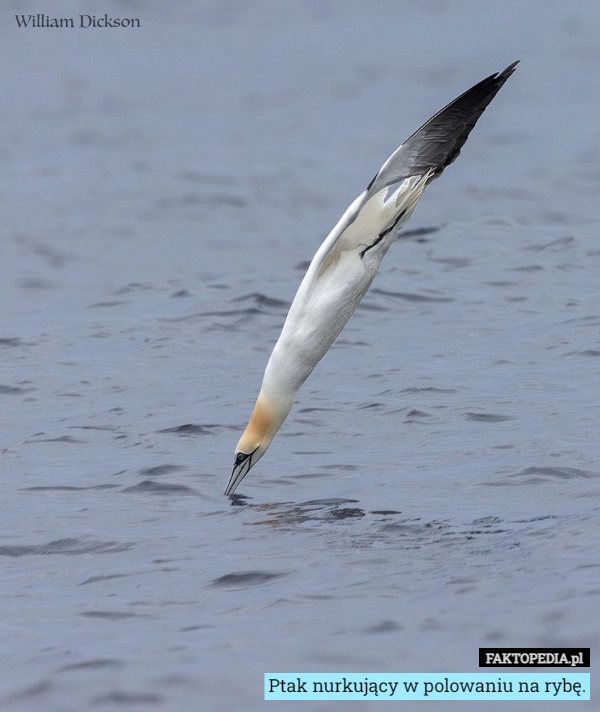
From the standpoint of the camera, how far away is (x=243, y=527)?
31.0 feet

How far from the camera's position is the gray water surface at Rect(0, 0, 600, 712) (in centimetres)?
733

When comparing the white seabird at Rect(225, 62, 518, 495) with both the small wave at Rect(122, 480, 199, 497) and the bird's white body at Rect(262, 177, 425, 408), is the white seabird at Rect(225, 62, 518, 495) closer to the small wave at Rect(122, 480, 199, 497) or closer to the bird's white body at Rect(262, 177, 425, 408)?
the bird's white body at Rect(262, 177, 425, 408)

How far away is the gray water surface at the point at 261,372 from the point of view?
7.33 m

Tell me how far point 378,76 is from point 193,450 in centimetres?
2103

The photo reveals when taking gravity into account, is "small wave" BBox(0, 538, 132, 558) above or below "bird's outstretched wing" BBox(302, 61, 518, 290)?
below

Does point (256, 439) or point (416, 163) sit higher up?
point (416, 163)

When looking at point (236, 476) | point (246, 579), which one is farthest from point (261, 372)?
point (246, 579)

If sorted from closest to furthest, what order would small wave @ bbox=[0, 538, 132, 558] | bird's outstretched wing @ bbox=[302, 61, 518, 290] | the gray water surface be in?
the gray water surface < small wave @ bbox=[0, 538, 132, 558] < bird's outstretched wing @ bbox=[302, 61, 518, 290]

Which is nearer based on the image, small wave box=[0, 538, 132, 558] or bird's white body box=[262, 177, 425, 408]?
small wave box=[0, 538, 132, 558]

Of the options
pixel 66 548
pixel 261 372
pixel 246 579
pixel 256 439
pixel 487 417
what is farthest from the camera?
pixel 261 372

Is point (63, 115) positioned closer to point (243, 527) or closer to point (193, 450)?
point (193, 450)

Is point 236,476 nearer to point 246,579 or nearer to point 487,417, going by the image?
point 246,579

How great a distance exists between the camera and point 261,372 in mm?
14406

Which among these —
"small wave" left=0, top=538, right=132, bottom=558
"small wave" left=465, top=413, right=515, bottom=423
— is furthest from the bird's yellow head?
"small wave" left=465, top=413, right=515, bottom=423
